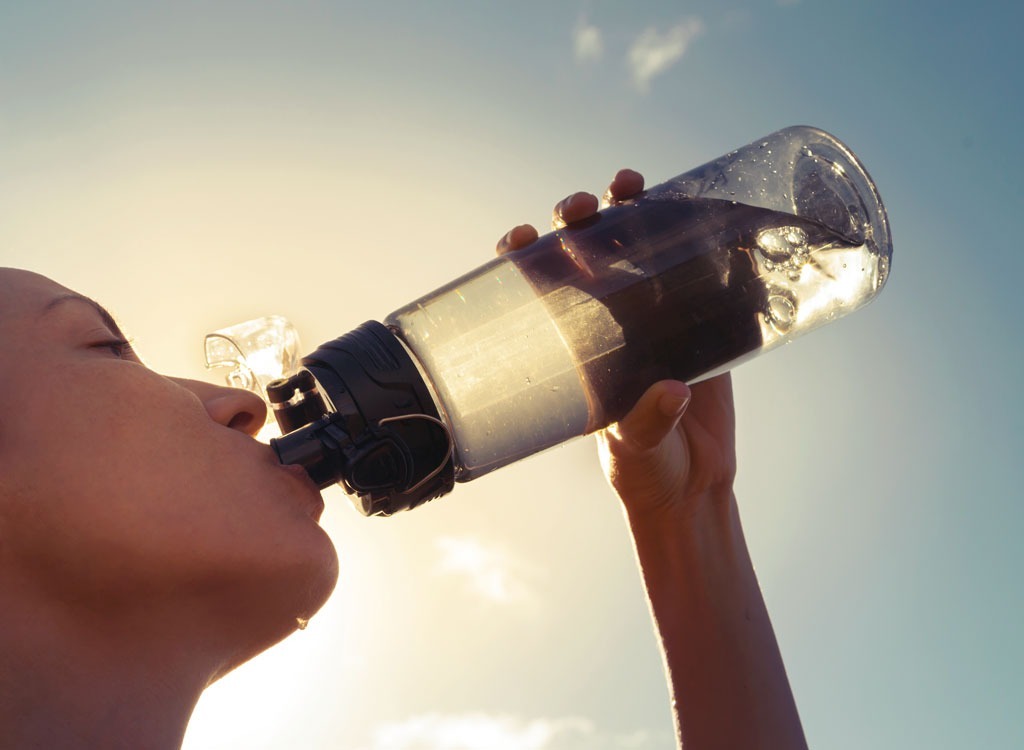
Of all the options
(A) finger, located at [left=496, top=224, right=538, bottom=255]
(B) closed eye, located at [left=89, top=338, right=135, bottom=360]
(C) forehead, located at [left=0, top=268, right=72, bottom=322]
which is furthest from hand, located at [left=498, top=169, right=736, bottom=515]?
(C) forehead, located at [left=0, top=268, right=72, bottom=322]

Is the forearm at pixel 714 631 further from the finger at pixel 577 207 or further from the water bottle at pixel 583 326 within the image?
the finger at pixel 577 207

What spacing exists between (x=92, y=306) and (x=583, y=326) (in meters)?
0.91

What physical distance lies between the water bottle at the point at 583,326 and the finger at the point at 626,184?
0.09 feet

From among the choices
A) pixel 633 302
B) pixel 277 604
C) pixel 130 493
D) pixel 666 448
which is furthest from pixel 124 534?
pixel 666 448

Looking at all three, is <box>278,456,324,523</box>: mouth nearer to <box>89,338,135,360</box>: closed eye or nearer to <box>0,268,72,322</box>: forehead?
<box>89,338,135,360</box>: closed eye

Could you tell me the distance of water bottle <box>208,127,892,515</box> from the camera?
49.9 inches

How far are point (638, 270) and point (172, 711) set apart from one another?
113 cm

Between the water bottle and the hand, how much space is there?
0.05 meters

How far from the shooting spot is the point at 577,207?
1.63 metres

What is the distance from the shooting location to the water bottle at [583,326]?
127 cm

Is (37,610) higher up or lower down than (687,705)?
higher up

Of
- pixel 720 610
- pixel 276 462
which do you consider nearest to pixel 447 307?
pixel 276 462

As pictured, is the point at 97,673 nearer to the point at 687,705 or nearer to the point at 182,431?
the point at 182,431

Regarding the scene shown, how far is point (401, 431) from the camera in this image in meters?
1.26
